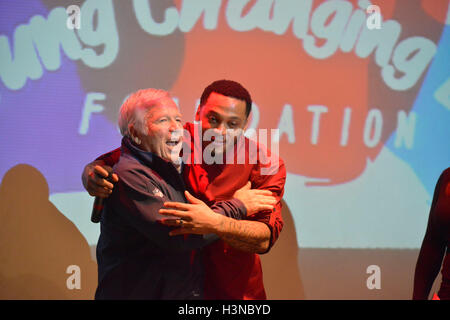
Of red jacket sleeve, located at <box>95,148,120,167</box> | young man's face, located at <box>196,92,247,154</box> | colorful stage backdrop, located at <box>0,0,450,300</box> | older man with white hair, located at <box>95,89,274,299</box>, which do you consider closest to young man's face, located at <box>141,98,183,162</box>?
older man with white hair, located at <box>95,89,274,299</box>

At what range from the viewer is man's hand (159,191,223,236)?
145 cm

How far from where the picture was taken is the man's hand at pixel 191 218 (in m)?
1.45

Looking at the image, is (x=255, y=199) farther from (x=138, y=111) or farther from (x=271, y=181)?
(x=138, y=111)

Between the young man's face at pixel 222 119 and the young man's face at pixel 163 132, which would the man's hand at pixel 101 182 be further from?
the young man's face at pixel 222 119

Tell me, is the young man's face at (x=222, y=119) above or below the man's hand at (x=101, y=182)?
above

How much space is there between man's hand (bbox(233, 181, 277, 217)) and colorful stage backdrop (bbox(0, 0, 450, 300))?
117cm

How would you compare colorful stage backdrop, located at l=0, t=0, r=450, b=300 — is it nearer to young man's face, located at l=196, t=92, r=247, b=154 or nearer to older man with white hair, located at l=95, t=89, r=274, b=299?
→ young man's face, located at l=196, t=92, r=247, b=154

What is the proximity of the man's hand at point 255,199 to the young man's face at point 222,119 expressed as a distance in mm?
213

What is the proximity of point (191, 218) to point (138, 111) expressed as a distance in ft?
1.62

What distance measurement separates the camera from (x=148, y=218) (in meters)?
1.45

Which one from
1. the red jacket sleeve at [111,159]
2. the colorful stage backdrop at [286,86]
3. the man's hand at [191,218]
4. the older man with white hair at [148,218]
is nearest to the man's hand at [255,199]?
the older man with white hair at [148,218]

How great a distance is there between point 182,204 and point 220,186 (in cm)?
28

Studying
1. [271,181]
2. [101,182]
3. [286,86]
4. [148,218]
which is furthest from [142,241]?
[286,86]

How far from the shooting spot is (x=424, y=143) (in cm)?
287
